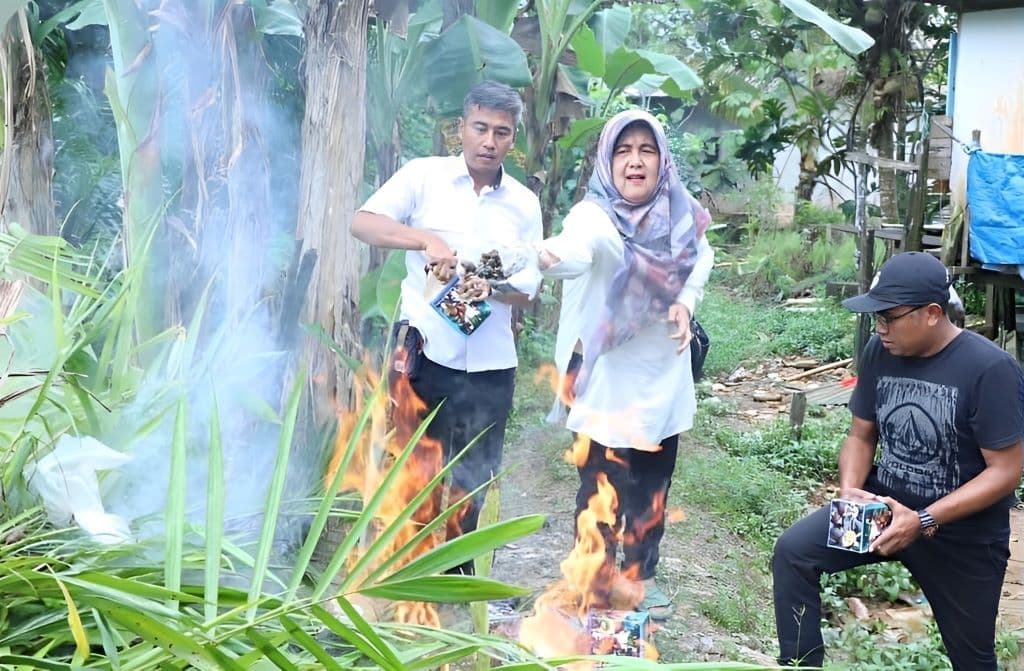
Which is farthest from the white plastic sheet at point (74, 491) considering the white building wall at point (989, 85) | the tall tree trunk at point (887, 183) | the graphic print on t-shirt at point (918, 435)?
the tall tree trunk at point (887, 183)

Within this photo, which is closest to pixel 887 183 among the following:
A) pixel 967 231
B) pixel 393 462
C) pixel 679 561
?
pixel 967 231

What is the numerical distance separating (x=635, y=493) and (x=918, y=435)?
1.09m

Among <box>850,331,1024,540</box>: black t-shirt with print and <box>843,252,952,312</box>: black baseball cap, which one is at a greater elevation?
<box>843,252,952,312</box>: black baseball cap

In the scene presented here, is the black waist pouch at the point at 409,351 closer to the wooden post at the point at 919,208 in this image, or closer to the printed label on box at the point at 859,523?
the printed label on box at the point at 859,523

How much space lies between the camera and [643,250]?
3854 mm

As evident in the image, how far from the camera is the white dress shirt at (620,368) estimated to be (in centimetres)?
383

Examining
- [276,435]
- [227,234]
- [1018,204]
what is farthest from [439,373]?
[1018,204]

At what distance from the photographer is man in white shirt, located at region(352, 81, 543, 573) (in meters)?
3.68

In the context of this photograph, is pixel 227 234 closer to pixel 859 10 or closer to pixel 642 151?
pixel 642 151

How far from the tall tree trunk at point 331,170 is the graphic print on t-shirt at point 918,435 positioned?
183cm

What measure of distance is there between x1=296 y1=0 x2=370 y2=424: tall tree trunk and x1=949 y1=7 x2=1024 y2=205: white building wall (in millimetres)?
5143

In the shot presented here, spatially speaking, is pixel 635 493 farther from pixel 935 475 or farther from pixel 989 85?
pixel 989 85

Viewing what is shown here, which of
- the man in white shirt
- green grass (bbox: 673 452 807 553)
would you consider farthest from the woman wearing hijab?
green grass (bbox: 673 452 807 553)

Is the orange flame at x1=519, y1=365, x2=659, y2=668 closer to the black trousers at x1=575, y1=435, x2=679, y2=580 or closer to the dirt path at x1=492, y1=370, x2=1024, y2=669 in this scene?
the black trousers at x1=575, y1=435, x2=679, y2=580
